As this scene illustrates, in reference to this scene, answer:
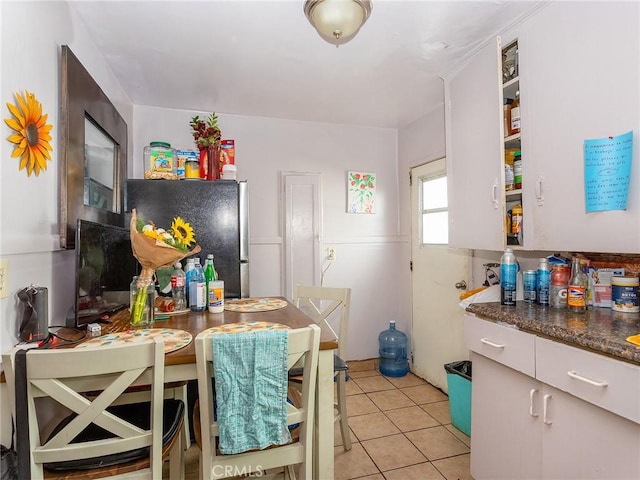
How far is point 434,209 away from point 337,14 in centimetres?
205

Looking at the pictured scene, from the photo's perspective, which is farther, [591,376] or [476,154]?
[476,154]

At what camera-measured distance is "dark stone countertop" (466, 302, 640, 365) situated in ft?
3.69

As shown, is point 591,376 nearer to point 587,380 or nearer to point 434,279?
point 587,380

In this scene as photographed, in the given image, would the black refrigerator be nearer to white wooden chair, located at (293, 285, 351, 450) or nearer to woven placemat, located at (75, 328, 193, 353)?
white wooden chair, located at (293, 285, 351, 450)

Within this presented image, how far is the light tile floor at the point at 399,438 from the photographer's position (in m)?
1.94

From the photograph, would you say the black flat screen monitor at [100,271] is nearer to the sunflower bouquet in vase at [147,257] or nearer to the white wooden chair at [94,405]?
the sunflower bouquet in vase at [147,257]

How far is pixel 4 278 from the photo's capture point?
3.80 feet

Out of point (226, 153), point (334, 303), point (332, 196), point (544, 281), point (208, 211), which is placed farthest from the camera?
point (332, 196)

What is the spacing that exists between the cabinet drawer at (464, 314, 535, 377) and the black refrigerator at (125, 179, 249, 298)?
1461 millimetres

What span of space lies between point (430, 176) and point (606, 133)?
1.78 m

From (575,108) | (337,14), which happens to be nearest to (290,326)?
(337,14)

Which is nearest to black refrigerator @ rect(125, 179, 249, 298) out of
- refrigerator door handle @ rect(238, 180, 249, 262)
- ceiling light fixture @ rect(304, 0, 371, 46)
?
refrigerator door handle @ rect(238, 180, 249, 262)

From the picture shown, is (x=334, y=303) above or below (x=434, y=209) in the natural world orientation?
below

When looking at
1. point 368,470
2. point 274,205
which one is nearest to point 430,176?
point 274,205
